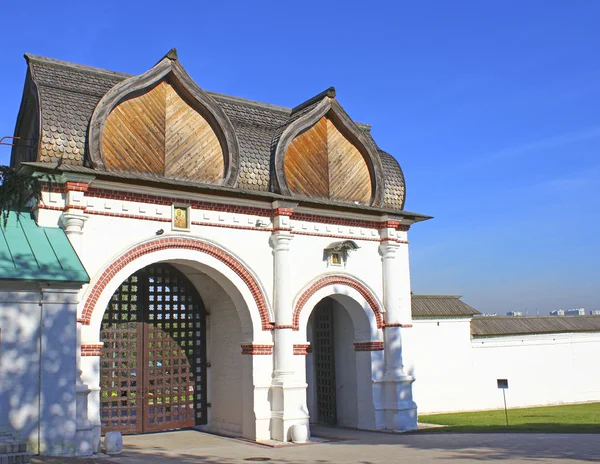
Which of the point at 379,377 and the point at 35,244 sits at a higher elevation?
the point at 35,244

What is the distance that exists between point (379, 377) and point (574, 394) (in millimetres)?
10930

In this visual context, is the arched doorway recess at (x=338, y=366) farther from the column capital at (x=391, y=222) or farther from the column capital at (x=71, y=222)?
the column capital at (x=71, y=222)

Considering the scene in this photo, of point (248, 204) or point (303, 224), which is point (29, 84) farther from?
Result: point (303, 224)

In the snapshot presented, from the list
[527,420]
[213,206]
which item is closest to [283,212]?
[213,206]

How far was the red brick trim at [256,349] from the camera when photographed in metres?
13.5

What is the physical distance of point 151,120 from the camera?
13.1 metres

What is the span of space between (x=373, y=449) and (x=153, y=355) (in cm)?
515

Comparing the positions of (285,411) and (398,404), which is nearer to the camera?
(285,411)

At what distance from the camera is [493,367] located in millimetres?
20641

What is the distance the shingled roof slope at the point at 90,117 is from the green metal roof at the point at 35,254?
49.3 inches

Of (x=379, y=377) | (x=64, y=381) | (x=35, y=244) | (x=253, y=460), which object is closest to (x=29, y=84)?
(x=35, y=244)

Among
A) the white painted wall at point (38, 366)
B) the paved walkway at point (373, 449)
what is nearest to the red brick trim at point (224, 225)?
the white painted wall at point (38, 366)

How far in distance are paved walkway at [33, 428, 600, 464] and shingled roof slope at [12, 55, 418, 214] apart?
5.22 m

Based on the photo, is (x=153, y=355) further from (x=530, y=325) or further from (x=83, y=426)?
(x=530, y=325)
